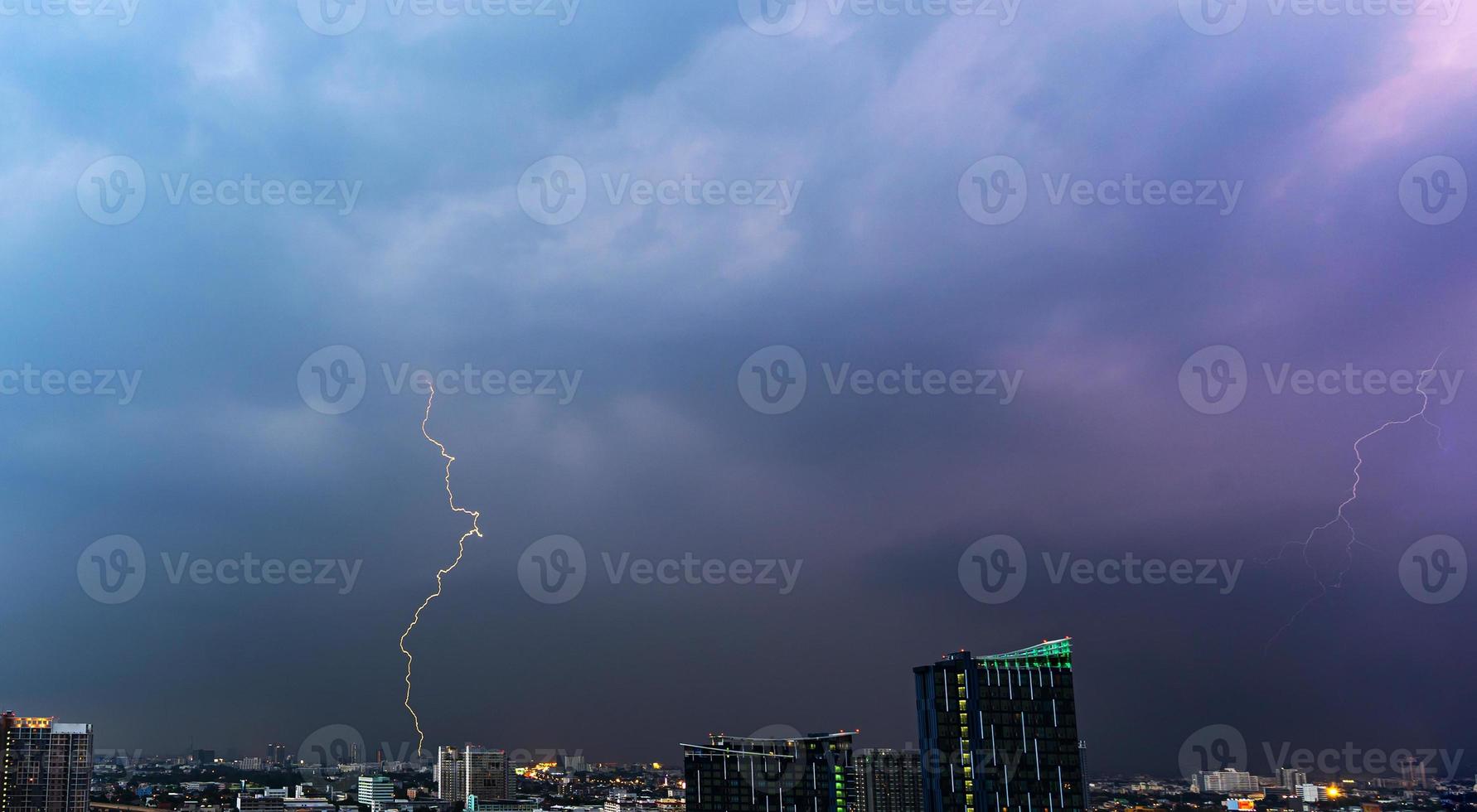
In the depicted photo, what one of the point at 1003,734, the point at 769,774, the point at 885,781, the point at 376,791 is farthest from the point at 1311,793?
the point at 376,791

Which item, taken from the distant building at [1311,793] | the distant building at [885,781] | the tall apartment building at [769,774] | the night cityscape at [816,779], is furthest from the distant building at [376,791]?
the distant building at [1311,793]

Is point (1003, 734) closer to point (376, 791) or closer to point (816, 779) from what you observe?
point (816, 779)

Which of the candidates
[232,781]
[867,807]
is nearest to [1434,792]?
[867,807]

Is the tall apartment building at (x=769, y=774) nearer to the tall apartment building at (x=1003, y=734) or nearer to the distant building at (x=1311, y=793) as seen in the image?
the tall apartment building at (x=1003, y=734)

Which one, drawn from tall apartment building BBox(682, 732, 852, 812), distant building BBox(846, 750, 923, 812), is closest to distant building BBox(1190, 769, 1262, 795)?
distant building BBox(846, 750, 923, 812)

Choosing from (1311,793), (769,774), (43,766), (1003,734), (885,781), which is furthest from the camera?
(1311,793)

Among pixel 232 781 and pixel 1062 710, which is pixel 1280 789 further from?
pixel 232 781

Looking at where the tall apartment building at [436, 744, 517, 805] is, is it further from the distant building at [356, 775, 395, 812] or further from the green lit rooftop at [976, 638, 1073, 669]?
the green lit rooftop at [976, 638, 1073, 669]
